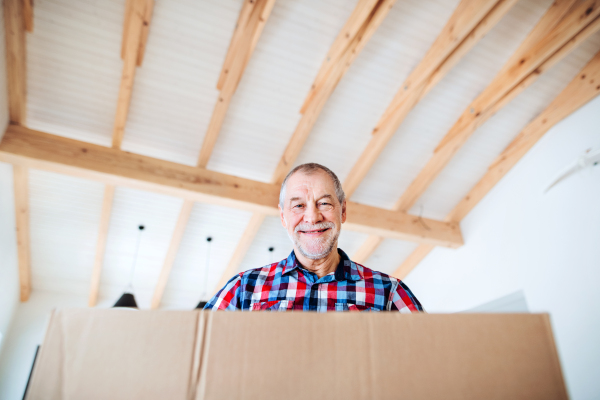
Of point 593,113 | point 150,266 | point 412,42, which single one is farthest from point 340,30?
point 150,266

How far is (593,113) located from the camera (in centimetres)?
330

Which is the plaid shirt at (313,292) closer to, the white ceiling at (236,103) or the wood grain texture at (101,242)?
the white ceiling at (236,103)

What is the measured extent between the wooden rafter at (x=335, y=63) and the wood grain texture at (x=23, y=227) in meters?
2.37

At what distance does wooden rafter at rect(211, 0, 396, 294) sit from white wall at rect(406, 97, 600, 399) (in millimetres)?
2117

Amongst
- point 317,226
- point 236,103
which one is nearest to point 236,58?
point 236,103

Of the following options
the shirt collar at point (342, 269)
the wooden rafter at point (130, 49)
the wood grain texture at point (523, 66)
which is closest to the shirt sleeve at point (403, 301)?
the shirt collar at point (342, 269)

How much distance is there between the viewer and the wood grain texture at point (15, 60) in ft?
8.40

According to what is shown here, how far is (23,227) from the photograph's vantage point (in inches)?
161

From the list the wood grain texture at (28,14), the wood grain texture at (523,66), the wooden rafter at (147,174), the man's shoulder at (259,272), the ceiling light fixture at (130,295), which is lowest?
the man's shoulder at (259,272)

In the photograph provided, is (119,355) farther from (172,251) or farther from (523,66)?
(172,251)

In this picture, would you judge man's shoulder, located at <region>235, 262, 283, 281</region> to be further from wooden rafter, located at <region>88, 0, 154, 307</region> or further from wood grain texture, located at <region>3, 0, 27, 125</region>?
wood grain texture, located at <region>3, 0, 27, 125</region>

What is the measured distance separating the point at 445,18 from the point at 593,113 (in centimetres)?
157

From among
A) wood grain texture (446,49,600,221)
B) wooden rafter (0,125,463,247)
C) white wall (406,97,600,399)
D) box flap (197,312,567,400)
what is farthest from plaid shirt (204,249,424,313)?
wood grain texture (446,49,600,221)

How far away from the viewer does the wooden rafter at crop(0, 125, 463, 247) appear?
9.98ft
